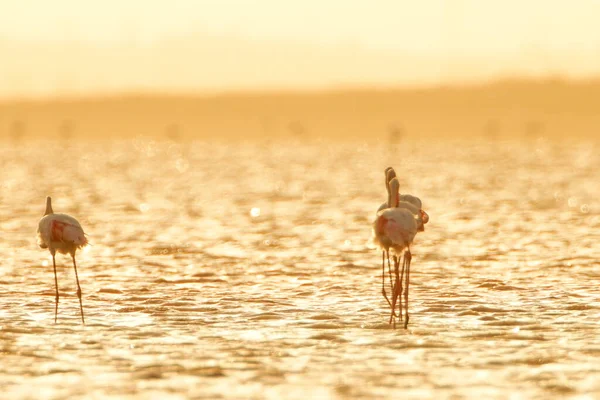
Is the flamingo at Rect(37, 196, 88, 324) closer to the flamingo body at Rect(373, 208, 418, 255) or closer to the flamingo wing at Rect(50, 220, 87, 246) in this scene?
the flamingo wing at Rect(50, 220, 87, 246)

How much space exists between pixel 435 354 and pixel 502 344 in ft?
3.86

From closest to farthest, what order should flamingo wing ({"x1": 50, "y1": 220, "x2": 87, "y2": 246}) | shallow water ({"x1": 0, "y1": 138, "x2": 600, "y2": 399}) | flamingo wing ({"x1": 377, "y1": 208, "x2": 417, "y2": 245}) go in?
shallow water ({"x1": 0, "y1": 138, "x2": 600, "y2": 399})
flamingo wing ({"x1": 377, "y1": 208, "x2": 417, "y2": 245})
flamingo wing ({"x1": 50, "y1": 220, "x2": 87, "y2": 246})

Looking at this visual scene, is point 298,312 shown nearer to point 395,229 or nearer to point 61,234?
point 395,229

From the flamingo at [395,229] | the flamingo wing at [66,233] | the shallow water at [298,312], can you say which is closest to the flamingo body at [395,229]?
the flamingo at [395,229]

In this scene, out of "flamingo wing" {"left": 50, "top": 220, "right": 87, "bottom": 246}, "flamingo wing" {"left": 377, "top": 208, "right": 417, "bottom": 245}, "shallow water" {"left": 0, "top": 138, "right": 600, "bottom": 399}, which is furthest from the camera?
"flamingo wing" {"left": 50, "top": 220, "right": 87, "bottom": 246}

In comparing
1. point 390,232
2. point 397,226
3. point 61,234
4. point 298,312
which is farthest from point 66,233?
point 397,226

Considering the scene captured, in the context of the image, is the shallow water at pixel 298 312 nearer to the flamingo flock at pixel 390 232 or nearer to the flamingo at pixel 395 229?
the flamingo flock at pixel 390 232

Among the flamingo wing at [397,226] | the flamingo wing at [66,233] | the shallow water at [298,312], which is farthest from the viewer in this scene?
the flamingo wing at [66,233]

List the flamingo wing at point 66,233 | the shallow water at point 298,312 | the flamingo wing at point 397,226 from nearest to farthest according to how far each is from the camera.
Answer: the shallow water at point 298,312 < the flamingo wing at point 397,226 < the flamingo wing at point 66,233

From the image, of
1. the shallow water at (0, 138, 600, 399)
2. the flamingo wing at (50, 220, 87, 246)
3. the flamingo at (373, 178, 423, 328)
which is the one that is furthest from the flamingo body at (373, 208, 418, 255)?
the flamingo wing at (50, 220, 87, 246)

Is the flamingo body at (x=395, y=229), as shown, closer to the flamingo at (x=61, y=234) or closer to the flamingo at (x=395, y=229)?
the flamingo at (x=395, y=229)

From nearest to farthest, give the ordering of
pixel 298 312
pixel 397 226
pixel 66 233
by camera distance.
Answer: pixel 397 226, pixel 66 233, pixel 298 312

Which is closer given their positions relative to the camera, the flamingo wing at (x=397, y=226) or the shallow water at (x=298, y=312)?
the shallow water at (x=298, y=312)

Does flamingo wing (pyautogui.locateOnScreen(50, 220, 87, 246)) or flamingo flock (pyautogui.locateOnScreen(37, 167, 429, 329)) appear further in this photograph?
flamingo wing (pyautogui.locateOnScreen(50, 220, 87, 246))
